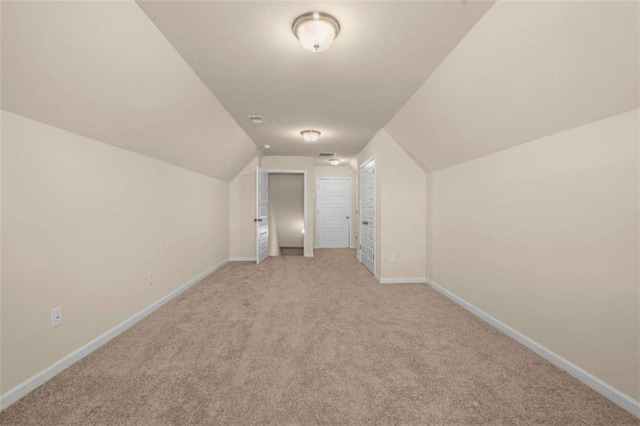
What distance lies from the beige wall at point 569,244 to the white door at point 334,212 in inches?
191

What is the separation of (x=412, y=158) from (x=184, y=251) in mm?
3673

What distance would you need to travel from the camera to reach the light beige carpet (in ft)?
4.83

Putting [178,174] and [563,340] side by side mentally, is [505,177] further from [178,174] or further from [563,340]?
[178,174]

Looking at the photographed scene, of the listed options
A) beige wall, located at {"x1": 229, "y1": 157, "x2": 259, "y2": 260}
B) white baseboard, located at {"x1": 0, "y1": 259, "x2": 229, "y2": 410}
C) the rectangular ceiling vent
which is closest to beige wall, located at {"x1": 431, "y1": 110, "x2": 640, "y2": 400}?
the rectangular ceiling vent

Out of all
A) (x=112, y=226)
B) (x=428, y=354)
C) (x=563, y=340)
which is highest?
Answer: (x=112, y=226)

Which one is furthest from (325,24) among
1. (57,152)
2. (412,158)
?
(412,158)

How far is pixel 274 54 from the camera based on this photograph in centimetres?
213

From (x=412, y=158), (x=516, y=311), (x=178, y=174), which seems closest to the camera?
(x=516, y=311)

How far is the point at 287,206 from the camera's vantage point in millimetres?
8102

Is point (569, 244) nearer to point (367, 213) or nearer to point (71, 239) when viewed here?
point (367, 213)

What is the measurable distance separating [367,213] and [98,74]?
4262 millimetres

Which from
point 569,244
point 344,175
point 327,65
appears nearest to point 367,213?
point 344,175

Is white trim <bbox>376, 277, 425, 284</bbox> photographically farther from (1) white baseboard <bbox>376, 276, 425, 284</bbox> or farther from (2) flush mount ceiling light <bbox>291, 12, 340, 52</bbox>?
(2) flush mount ceiling light <bbox>291, 12, 340, 52</bbox>

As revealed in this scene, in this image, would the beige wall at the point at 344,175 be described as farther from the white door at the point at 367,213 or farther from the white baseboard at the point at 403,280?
the white baseboard at the point at 403,280
